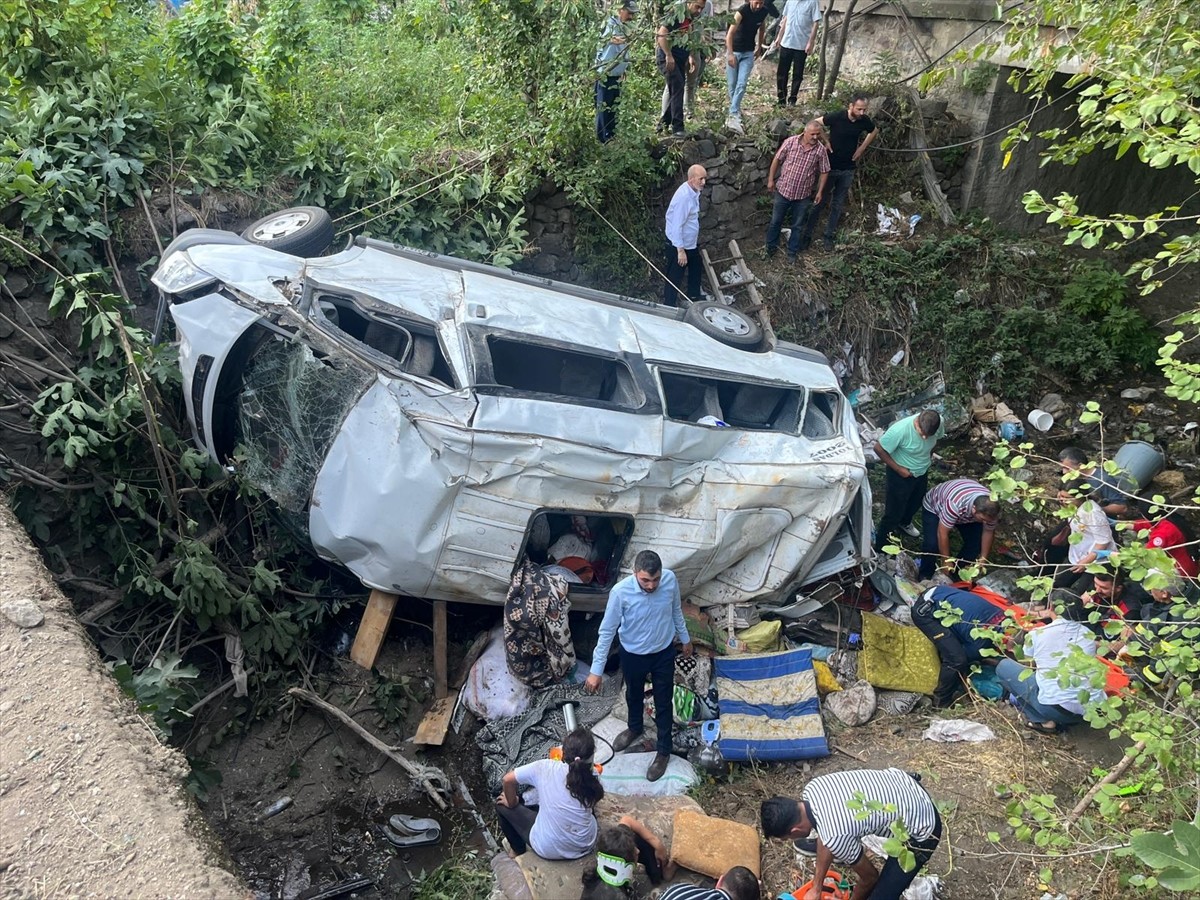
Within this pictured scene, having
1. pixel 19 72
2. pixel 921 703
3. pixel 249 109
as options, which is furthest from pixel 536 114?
pixel 921 703

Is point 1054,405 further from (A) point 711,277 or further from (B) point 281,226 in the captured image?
(B) point 281,226

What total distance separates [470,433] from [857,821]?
2.79 metres

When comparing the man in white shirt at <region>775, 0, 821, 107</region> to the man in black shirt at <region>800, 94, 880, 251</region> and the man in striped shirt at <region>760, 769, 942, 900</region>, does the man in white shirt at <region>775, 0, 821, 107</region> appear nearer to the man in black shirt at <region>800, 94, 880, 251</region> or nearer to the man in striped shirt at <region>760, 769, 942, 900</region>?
the man in black shirt at <region>800, 94, 880, 251</region>

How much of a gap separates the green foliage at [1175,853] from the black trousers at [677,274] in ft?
21.3

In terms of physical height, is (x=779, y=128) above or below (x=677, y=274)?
above

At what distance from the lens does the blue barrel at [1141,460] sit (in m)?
7.85

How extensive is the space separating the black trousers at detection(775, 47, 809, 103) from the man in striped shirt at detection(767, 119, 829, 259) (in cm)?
134

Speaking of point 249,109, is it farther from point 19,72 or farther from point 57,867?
point 57,867

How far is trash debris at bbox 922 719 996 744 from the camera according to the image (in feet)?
18.5

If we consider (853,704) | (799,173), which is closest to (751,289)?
(799,173)

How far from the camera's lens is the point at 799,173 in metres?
8.68

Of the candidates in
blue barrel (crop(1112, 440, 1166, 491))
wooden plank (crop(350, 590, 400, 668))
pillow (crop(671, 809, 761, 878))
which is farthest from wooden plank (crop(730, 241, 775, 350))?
pillow (crop(671, 809, 761, 878))

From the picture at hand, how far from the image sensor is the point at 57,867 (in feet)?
9.46

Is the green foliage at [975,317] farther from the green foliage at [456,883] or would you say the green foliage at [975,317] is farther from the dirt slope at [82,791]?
the dirt slope at [82,791]
